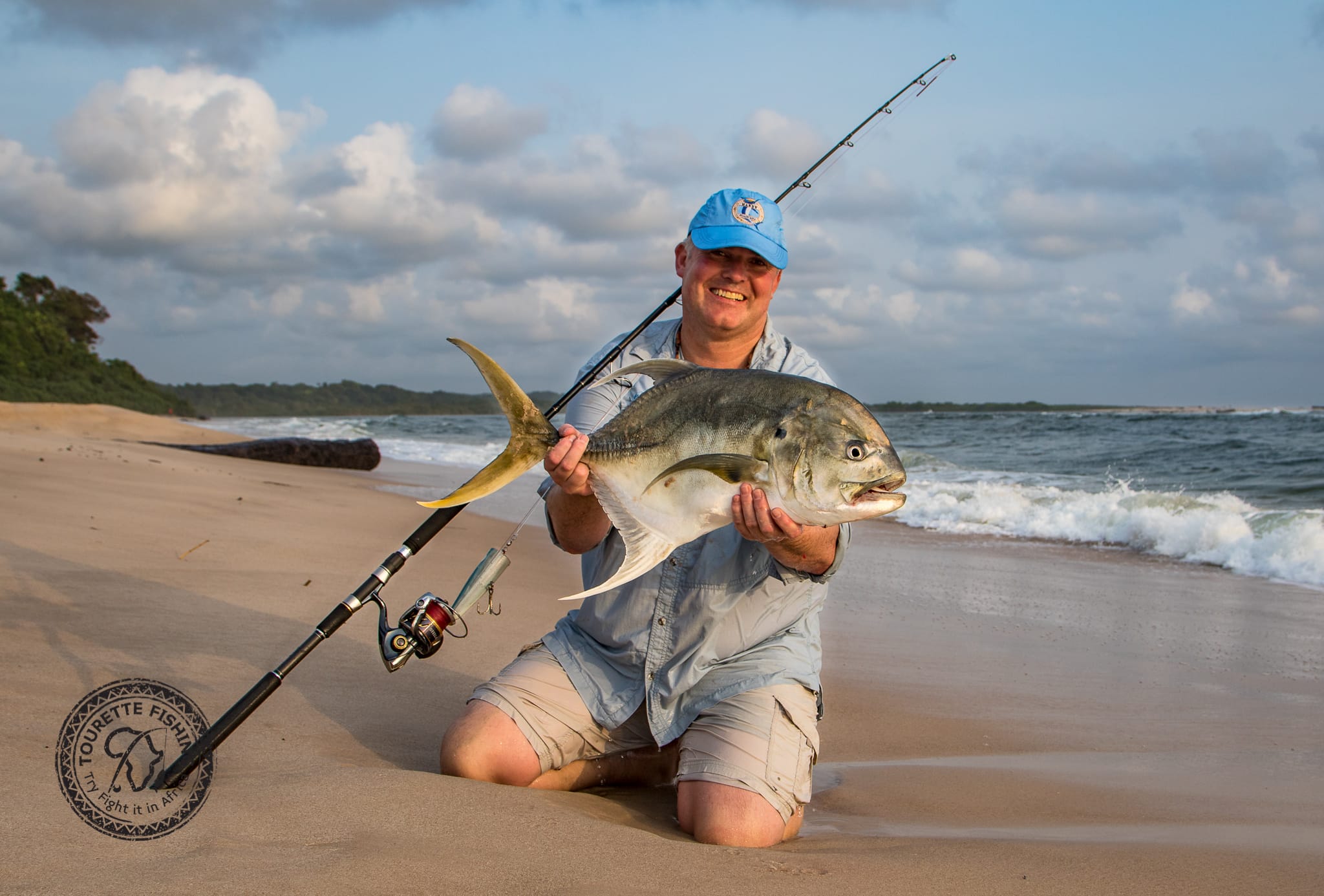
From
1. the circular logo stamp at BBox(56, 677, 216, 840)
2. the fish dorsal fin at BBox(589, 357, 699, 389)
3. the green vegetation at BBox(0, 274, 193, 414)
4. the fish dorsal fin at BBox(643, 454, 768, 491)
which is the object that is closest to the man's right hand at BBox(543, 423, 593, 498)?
the fish dorsal fin at BBox(589, 357, 699, 389)

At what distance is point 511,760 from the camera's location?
3139 mm

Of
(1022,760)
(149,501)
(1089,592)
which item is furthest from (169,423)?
(1022,760)

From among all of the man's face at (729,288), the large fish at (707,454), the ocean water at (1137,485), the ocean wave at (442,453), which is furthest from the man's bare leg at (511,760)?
the ocean wave at (442,453)

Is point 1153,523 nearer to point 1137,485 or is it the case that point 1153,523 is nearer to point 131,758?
point 1137,485

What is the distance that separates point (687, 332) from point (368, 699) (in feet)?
6.44

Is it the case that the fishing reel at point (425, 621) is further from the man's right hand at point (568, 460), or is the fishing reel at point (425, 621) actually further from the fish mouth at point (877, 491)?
the fish mouth at point (877, 491)

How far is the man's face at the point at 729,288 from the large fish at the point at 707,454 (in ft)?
2.00

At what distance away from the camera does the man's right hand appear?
2820 mm

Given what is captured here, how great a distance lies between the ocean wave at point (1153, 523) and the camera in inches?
336

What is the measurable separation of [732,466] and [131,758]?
2.00 m

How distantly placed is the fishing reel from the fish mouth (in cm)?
126

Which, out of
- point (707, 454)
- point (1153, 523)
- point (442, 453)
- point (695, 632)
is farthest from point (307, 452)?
point (707, 454)

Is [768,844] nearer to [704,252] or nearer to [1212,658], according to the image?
[704,252]

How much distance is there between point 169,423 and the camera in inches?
1013
